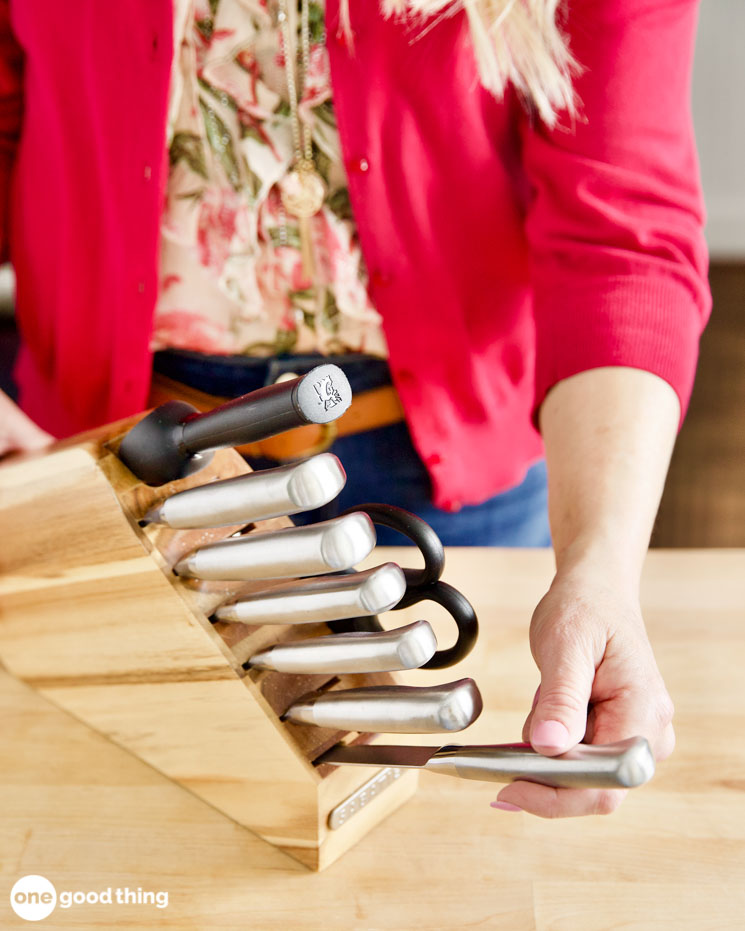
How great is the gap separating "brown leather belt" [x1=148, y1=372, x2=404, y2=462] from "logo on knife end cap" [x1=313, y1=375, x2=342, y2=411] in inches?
13.3

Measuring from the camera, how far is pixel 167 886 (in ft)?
1.32

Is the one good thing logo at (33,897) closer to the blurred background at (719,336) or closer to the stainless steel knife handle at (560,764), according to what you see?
the stainless steel knife handle at (560,764)

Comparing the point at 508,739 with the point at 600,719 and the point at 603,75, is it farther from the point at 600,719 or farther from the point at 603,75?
the point at 603,75

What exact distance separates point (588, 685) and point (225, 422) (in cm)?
18

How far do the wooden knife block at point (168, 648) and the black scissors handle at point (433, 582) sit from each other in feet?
0.23

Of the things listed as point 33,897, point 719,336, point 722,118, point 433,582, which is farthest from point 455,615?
point 722,118

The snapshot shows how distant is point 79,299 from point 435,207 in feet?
0.91

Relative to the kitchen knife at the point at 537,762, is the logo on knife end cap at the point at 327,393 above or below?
above

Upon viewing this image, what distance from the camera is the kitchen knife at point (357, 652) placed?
13.4 inches

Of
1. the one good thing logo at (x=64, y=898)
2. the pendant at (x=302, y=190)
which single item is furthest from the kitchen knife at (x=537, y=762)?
the pendant at (x=302, y=190)

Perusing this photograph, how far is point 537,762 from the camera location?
Answer: 1.08 ft

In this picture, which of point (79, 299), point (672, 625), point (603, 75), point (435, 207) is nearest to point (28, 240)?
point (79, 299)

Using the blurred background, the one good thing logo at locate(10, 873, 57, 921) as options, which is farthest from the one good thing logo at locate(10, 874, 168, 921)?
the blurred background

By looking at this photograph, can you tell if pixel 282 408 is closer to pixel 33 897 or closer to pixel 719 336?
pixel 33 897
